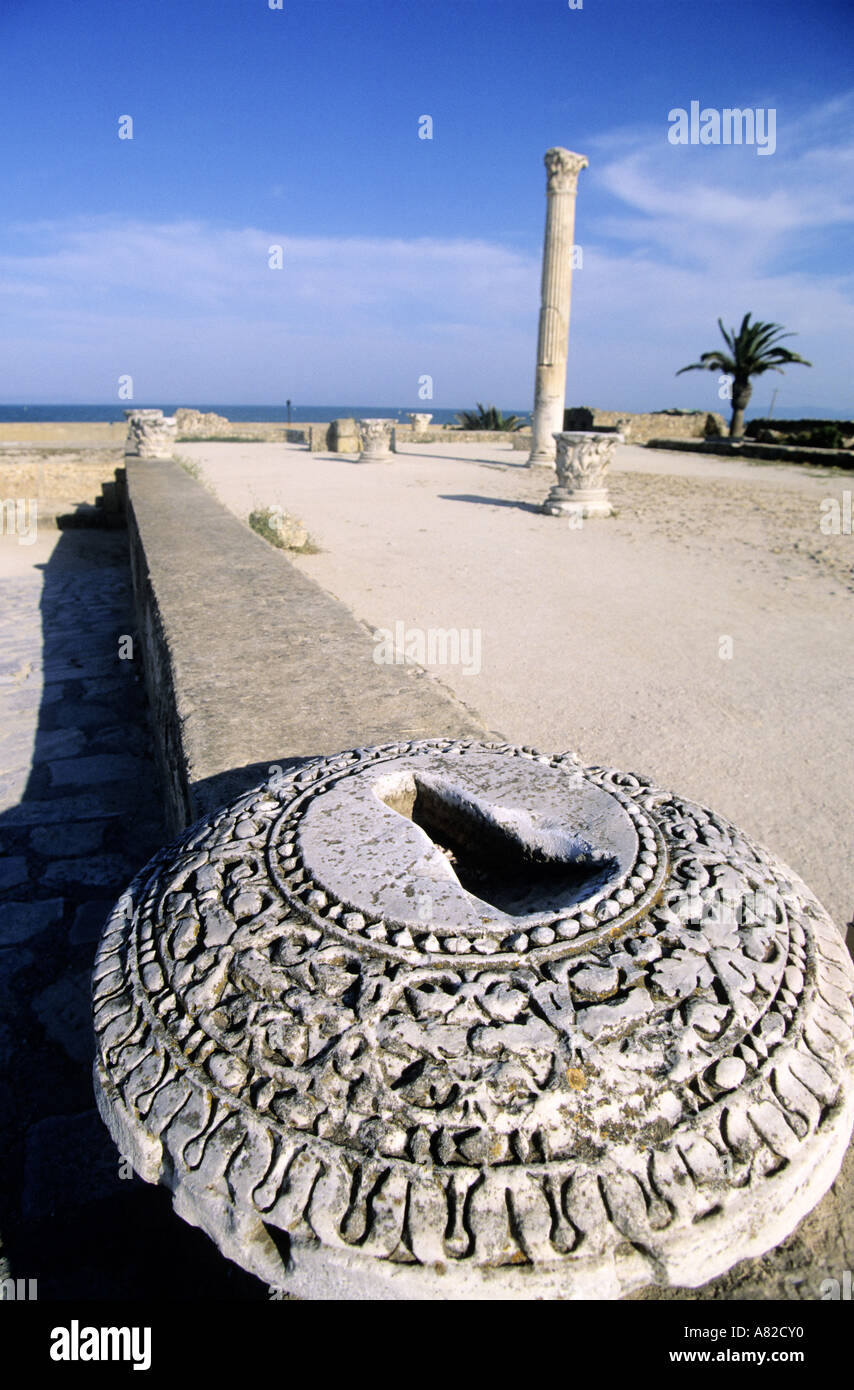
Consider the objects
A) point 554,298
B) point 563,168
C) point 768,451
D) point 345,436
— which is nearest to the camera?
point 563,168

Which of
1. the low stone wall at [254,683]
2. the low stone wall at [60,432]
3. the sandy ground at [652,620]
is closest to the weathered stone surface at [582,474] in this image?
the sandy ground at [652,620]

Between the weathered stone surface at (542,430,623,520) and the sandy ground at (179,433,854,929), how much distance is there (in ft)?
1.34

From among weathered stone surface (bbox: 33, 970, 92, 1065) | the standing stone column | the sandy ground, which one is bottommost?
weathered stone surface (bbox: 33, 970, 92, 1065)

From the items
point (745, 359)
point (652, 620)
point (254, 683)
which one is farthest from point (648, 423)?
point (254, 683)

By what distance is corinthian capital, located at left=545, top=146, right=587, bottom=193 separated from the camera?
14523 mm

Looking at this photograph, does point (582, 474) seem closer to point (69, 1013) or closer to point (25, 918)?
point (25, 918)

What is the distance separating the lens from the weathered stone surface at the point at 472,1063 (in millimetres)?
879

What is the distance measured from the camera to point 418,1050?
0.98 metres

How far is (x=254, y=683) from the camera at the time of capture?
2.54 m

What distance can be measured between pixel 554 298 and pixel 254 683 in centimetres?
1578

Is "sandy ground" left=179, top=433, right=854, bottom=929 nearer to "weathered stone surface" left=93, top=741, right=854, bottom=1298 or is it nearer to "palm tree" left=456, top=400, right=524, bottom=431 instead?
"weathered stone surface" left=93, top=741, right=854, bottom=1298

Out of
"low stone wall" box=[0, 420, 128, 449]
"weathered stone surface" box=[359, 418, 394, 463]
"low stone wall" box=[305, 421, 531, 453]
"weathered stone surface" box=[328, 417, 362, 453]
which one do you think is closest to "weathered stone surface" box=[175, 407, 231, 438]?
"low stone wall" box=[305, 421, 531, 453]

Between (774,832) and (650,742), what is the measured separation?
0.83 meters

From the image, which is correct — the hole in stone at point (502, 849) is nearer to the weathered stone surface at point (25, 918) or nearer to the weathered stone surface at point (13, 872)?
the weathered stone surface at point (25, 918)
